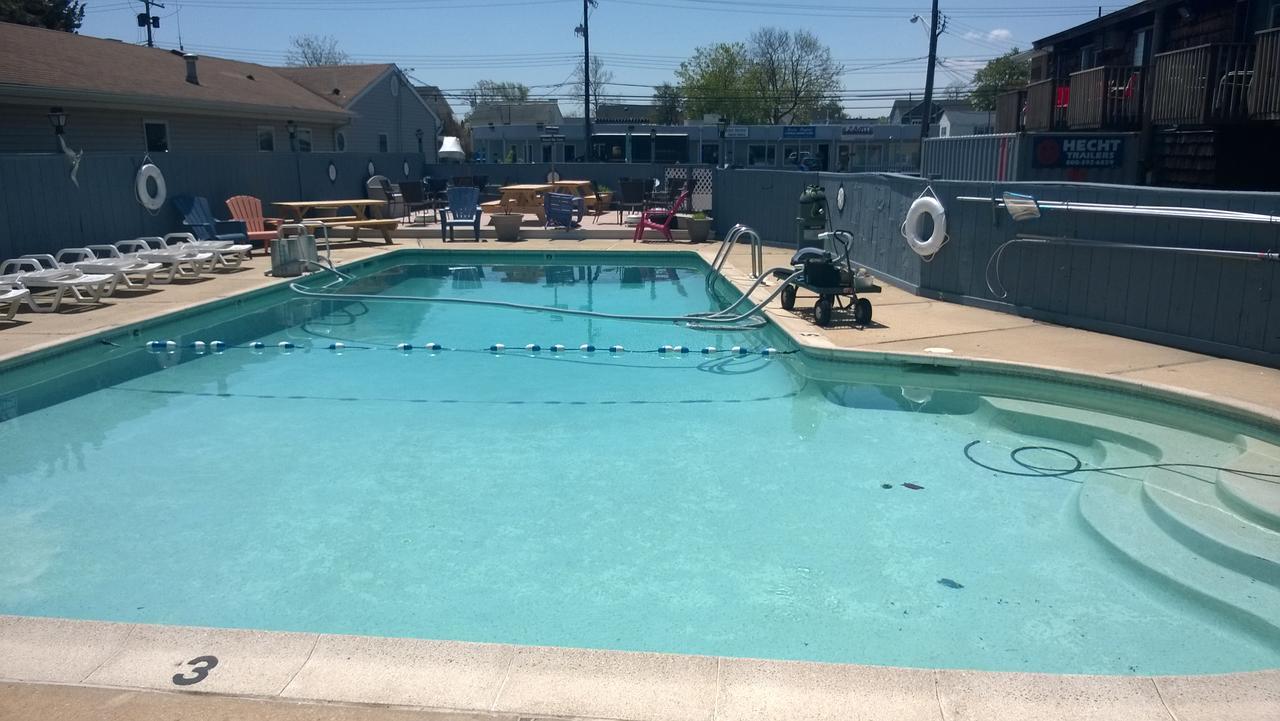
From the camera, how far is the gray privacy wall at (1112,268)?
7.26 meters

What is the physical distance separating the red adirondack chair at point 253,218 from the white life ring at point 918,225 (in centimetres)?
1065

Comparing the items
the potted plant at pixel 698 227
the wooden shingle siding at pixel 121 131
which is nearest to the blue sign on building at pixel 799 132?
the wooden shingle siding at pixel 121 131

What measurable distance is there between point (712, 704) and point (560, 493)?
2.89 meters

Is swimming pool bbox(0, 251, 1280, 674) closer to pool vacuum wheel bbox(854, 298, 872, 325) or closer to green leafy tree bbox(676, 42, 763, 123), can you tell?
pool vacuum wheel bbox(854, 298, 872, 325)

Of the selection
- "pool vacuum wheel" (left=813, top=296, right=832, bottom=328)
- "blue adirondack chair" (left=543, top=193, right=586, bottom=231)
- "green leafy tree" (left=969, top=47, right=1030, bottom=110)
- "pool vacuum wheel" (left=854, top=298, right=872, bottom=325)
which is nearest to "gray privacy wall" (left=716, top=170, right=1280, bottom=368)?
"pool vacuum wheel" (left=854, top=298, right=872, bottom=325)

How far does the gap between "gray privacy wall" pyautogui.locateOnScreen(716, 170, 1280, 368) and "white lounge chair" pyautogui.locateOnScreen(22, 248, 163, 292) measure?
31.6 ft

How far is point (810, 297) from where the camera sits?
11.0m

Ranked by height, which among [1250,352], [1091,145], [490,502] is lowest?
[490,502]

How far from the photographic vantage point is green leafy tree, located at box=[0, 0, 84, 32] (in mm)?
29016

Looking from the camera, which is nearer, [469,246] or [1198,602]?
[1198,602]

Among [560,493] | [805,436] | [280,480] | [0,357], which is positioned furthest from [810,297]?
[0,357]

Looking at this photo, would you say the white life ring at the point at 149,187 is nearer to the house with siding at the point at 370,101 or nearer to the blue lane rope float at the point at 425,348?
the blue lane rope float at the point at 425,348

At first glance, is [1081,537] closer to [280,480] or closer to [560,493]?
[560,493]

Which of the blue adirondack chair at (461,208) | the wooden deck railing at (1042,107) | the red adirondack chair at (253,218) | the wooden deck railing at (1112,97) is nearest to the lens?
the wooden deck railing at (1112,97)
